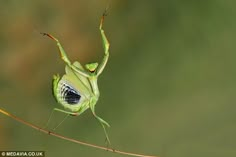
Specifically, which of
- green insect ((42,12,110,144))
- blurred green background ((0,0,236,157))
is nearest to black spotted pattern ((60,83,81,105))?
green insect ((42,12,110,144))

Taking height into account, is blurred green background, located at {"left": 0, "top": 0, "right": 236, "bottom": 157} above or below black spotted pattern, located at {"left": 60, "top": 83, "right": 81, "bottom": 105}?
above

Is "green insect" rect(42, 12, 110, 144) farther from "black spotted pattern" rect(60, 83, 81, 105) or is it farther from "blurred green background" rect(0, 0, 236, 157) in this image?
"blurred green background" rect(0, 0, 236, 157)

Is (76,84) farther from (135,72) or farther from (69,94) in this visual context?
(135,72)

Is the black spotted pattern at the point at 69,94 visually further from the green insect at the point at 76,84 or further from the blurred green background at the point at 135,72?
the blurred green background at the point at 135,72

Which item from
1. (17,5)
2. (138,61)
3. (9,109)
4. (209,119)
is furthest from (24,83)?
(209,119)

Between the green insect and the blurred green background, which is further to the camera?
the blurred green background

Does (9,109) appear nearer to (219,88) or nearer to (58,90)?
(58,90)
